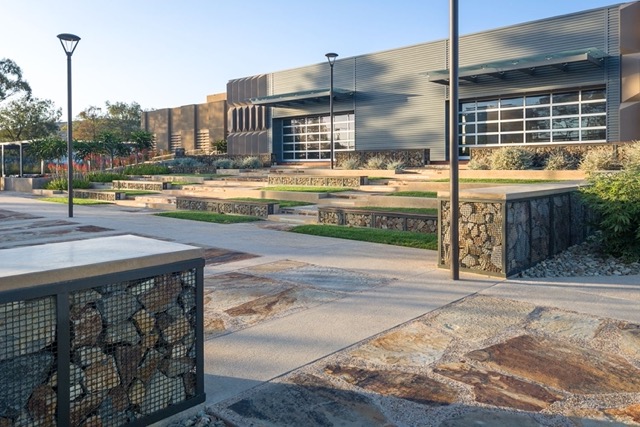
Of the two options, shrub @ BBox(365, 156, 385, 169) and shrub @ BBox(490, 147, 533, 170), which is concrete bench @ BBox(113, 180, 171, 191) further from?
shrub @ BBox(490, 147, 533, 170)

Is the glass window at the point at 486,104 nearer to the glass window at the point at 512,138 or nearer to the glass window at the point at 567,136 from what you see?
the glass window at the point at 512,138

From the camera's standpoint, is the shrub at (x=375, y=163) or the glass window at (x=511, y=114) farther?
the glass window at (x=511, y=114)

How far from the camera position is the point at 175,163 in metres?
34.4

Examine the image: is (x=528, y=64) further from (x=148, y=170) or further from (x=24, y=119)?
(x=24, y=119)

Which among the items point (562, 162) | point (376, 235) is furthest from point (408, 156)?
point (376, 235)

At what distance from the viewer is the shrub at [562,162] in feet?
60.3

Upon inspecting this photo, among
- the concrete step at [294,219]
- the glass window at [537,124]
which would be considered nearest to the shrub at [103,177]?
the concrete step at [294,219]

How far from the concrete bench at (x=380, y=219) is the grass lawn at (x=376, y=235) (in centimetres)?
39

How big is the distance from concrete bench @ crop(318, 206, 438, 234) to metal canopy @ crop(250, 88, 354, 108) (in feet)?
58.4

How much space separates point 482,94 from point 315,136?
11.4m

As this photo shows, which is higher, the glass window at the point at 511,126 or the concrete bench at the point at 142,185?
the glass window at the point at 511,126

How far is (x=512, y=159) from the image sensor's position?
19203mm

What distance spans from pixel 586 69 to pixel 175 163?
900 inches

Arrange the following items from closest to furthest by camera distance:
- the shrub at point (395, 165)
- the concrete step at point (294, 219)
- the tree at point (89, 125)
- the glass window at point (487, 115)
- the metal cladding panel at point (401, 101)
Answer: the concrete step at point (294, 219) → the shrub at point (395, 165) → the glass window at point (487, 115) → the metal cladding panel at point (401, 101) → the tree at point (89, 125)
